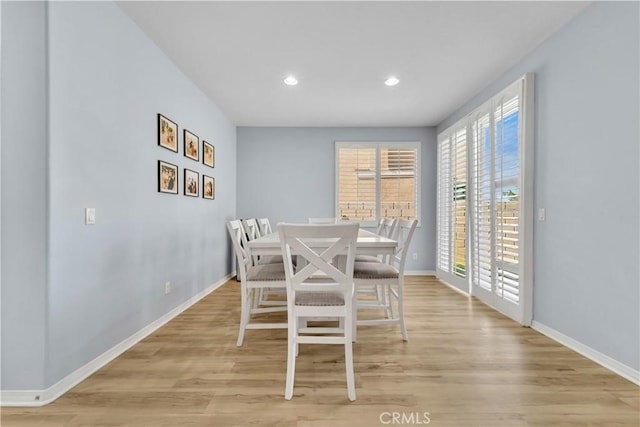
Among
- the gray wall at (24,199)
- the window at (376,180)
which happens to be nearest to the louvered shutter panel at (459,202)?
the window at (376,180)

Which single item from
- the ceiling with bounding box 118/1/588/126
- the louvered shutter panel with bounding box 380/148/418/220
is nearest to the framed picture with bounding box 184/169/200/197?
the ceiling with bounding box 118/1/588/126

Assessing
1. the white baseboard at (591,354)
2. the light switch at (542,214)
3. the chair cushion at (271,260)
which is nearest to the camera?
the white baseboard at (591,354)

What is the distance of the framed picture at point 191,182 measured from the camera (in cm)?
345

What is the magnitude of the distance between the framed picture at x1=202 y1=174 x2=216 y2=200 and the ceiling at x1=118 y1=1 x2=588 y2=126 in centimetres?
105

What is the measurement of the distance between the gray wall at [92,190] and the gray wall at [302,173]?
2.18m

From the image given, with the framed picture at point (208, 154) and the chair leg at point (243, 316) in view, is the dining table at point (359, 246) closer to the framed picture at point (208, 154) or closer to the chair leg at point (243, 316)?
the chair leg at point (243, 316)

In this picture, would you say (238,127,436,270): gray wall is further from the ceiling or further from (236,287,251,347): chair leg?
(236,287,251,347): chair leg

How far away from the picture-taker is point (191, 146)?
3584 mm

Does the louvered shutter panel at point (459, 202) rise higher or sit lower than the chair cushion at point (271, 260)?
higher

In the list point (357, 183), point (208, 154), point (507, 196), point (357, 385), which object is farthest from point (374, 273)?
point (357, 183)

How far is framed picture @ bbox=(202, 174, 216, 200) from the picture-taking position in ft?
13.1

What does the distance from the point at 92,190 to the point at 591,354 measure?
3.53m

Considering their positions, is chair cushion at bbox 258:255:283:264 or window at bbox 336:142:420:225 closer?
chair cushion at bbox 258:255:283:264

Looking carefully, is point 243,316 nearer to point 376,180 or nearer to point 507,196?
point 507,196
